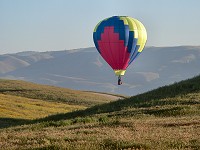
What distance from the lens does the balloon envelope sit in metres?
72.6

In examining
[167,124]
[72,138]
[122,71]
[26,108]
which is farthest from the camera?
[26,108]

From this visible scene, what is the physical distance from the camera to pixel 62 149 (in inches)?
553

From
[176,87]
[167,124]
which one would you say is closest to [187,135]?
[167,124]

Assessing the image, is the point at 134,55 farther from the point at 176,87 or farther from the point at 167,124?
the point at 167,124

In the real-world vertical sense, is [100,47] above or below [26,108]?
above

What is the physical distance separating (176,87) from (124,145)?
45179 millimetres

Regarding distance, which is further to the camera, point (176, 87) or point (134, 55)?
point (134, 55)

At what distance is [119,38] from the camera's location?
72.5m

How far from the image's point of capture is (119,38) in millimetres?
72500

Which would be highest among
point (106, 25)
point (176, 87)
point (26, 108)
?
point (106, 25)

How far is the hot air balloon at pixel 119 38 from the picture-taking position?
72562mm

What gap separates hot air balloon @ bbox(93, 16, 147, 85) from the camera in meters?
72.6

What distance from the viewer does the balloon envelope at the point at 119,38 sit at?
7256cm

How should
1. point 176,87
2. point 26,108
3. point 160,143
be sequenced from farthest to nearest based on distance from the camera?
point 26,108, point 176,87, point 160,143
